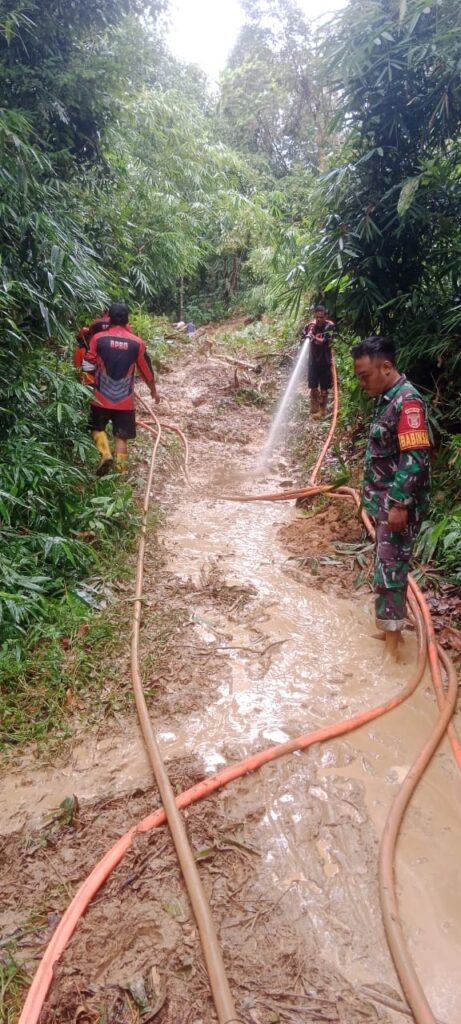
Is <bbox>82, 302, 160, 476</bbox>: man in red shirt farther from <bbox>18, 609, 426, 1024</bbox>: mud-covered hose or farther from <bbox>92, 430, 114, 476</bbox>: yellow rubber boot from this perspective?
<bbox>18, 609, 426, 1024</bbox>: mud-covered hose

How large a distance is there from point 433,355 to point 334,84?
79.3 inches

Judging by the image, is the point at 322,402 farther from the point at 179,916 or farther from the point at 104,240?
the point at 179,916

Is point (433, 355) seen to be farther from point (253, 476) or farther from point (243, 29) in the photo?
point (243, 29)

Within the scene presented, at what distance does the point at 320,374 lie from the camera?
6887 mm

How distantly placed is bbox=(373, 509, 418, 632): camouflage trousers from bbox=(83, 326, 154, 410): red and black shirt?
2.71 meters

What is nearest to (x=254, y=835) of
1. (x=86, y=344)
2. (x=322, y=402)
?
(x=86, y=344)

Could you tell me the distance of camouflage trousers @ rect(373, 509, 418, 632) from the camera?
259cm

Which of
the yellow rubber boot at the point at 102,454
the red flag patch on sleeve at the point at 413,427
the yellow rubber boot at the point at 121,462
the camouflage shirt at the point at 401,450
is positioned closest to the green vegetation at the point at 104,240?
the yellow rubber boot at the point at 102,454

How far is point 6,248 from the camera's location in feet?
11.9

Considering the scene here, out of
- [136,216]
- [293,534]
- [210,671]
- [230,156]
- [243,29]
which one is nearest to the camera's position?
[210,671]

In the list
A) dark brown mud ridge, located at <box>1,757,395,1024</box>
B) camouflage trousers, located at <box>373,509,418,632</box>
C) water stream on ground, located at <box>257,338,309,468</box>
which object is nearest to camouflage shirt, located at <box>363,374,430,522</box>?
camouflage trousers, located at <box>373,509,418,632</box>

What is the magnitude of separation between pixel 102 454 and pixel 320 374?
3.45 meters

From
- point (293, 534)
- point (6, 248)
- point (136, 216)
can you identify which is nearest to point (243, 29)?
point (136, 216)

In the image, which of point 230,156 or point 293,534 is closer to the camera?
point 293,534
